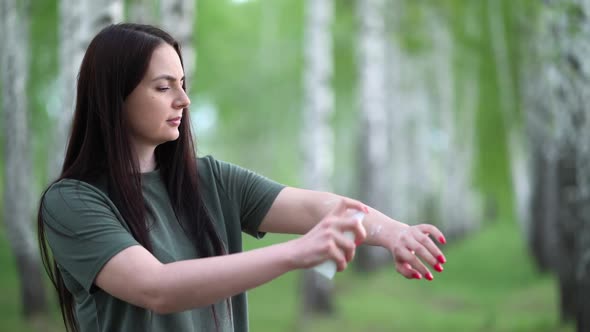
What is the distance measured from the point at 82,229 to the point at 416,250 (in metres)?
0.89

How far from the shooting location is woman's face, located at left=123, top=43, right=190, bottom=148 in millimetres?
2145

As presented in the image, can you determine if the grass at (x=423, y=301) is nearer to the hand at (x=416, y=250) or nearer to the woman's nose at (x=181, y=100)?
the hand at (x=416, y=250)

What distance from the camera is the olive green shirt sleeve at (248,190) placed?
95.2 inches

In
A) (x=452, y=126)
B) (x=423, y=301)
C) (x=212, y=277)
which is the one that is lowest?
(x=423, y=301)

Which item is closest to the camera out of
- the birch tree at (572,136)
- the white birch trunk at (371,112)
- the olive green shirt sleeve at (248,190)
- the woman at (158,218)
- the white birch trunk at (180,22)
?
the woman at (158,218)

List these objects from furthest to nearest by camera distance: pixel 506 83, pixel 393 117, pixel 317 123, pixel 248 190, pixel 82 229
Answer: pixel 393 117 → pixel 506 83 → pixel 317 123 → pixel 248 190 → pixel 82 229

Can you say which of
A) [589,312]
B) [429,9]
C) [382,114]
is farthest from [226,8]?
[589,312]

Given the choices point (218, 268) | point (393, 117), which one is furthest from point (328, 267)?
point (393, 117)

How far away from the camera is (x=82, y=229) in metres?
1.99

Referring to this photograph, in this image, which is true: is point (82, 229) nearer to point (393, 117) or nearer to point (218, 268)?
point (218, 268)

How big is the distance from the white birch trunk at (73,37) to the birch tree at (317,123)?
4483 millimetres

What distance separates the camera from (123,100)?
2.16 m

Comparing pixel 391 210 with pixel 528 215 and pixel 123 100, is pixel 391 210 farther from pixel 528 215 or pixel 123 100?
pixel 123 100

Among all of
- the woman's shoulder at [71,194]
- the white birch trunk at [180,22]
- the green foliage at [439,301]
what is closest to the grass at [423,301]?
the green foliage at [439,301]
